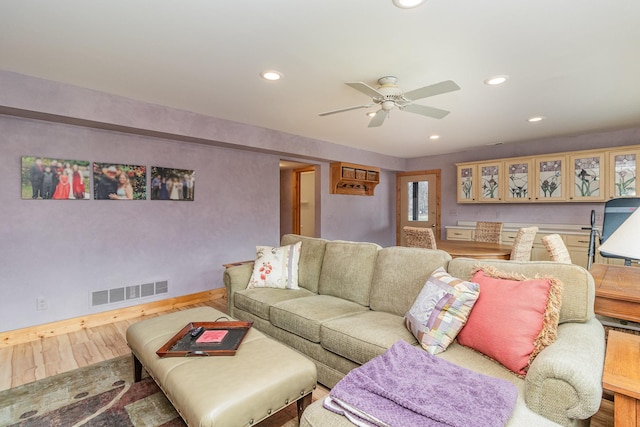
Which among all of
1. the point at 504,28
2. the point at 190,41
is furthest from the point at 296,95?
the point at 504,28

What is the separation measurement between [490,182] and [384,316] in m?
4.39

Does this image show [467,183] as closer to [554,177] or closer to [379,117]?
[554,177]

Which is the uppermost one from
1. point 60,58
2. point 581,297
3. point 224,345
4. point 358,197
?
point 60,58

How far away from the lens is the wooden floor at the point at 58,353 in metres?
2.34

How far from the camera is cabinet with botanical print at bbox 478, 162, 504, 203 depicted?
5414 mm

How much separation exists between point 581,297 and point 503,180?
4305 mm

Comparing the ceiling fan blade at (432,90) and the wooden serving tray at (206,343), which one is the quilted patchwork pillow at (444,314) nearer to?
the wooden serving tray at (206,343)

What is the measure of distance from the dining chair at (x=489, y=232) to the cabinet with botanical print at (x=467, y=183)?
3.68 ft

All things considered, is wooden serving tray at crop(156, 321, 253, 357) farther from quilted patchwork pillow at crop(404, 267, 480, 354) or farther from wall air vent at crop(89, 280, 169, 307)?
wall air vent at crop(89, 280, 169, 307)

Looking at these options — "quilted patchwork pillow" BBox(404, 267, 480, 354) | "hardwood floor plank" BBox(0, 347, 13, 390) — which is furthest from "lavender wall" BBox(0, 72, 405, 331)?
"quilted patchwork pillow" BBox(404, 267, 480, 354)

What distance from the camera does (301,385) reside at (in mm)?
1558

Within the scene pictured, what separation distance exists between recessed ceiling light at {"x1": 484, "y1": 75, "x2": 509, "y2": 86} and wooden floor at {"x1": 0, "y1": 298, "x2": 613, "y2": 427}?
2.85 meters

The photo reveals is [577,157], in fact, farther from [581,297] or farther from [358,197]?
[581,297]

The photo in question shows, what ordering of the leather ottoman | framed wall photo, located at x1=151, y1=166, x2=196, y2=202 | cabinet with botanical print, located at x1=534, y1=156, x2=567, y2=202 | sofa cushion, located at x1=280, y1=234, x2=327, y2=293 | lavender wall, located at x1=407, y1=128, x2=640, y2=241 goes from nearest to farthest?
1. the leather ottoman
2. sofa cushion, located at x1=280, y1=234, x2=327, y2=293
3. framed wall photo, located at x1=151, y1=166, x2=196, y2=202
4. lavender wall, located at x1=407, y1=128, x2=640, y2=241
5. cabinet with botanical print, located at x1=534, y1=156, x2=567, y2=202
